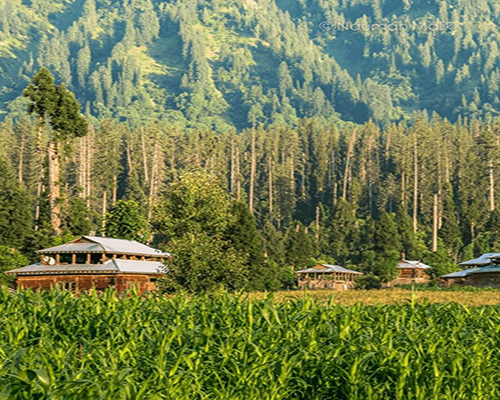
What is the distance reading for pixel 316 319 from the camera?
549 inches

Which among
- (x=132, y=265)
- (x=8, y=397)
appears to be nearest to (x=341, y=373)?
(x=8, y=397)

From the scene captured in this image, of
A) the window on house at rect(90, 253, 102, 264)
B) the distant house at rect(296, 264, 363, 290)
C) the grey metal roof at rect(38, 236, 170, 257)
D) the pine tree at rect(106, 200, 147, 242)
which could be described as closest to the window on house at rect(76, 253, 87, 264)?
the window on house at rect(90, 253, 102, 264)

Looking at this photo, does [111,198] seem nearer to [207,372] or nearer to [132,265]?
[132,265]

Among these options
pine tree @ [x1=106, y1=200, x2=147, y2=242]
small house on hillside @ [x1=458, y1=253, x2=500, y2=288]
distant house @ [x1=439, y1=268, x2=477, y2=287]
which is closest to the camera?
small house on hillside @ [x1=458, y1=253, x2=500, y2=288]

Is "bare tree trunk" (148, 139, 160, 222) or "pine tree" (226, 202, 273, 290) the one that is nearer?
"pine tree" (226, 202, 273, 290)

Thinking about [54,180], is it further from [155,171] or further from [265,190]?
[265,190]

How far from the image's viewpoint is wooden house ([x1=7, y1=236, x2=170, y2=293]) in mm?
58625

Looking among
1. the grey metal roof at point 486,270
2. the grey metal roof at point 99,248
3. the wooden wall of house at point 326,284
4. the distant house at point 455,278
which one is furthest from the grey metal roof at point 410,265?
the grey metal roof at point 99,248

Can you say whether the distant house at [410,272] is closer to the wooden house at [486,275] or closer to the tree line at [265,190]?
the tree line at [265,190]

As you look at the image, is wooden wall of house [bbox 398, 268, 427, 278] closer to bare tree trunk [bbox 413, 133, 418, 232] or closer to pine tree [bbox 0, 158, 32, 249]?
bare tree trunk [bbox 413, 133, 418, 232]

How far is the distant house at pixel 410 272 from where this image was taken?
297 ft

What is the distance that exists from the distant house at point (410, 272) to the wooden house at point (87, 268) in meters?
38.0

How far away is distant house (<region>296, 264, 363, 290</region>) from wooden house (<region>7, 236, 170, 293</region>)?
28246mm

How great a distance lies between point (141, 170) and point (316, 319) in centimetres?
12964
